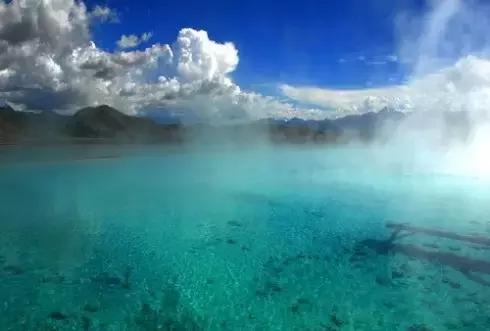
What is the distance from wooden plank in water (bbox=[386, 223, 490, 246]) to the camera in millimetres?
15148

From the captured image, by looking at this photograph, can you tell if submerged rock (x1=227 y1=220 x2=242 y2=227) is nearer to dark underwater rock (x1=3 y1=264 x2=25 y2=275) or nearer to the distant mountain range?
dark underwater rock (x1=3 y1=264 x2=25 y2=275)

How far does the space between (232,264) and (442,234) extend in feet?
30.3

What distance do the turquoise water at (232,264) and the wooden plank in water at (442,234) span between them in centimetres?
46

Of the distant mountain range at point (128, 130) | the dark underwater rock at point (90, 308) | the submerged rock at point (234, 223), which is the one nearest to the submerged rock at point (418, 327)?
the dark underwater rock at point (90, 308)

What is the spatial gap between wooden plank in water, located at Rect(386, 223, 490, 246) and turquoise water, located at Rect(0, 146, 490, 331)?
0.46m

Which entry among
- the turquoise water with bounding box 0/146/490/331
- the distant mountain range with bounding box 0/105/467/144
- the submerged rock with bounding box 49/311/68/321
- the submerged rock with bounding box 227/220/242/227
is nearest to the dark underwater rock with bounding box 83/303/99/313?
the turquoise water with bounding box 0/146/490/331

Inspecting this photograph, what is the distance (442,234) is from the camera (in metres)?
16.1

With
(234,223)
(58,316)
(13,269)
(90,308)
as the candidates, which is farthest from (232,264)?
(13,269)

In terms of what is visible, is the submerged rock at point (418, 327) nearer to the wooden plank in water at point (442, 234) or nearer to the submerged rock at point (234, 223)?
the wooden plank in water at point (442, 234)

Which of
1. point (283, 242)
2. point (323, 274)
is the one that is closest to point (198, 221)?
point (283, 242)

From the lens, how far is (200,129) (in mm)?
183250

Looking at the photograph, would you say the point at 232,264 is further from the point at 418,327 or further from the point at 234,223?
the point at 418,327

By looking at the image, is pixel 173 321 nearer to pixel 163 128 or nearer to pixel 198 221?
pixel 198 221

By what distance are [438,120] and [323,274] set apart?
84.5 metres
